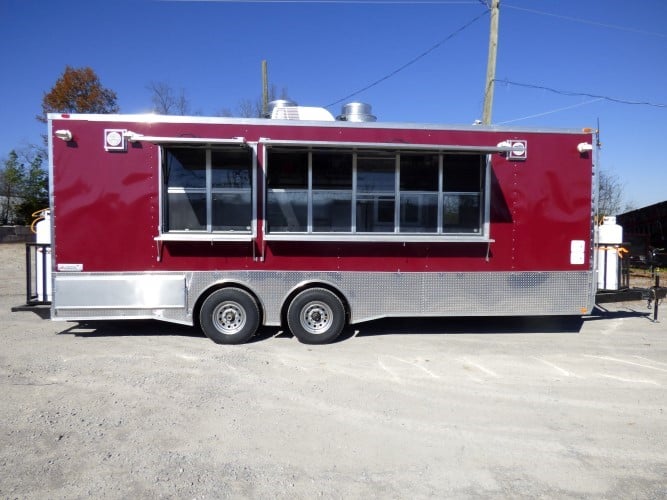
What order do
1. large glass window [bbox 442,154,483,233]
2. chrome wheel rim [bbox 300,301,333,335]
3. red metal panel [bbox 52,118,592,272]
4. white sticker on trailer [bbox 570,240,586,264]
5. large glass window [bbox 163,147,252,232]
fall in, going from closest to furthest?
red metal panel [bbox 52,118,592,272], large glass window [bbox 163,147,252,232], chrome wheel rim [bbox 300,301,333,335], large glass window [bbox 442,154,483,233], white sticker on trailer [bbox 570,240,586,264]

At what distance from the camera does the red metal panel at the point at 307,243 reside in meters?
6.21

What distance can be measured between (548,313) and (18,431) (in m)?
6.39

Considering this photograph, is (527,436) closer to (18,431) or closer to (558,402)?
(558,402)

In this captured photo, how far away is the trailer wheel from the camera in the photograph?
20.8ft

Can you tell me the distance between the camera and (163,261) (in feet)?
20.8

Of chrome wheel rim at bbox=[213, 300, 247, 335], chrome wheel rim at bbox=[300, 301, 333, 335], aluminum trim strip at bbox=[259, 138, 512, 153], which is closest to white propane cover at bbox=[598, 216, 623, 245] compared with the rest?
aluminum trim strip at bbox=[259, 138, 512, 153]

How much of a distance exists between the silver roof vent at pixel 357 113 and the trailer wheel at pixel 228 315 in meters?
Result: 3.04

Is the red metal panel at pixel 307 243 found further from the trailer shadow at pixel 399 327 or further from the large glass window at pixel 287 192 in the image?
the trailer shadow at pixel 399 327

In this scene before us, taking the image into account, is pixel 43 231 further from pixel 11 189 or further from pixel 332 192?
pixel 11 189

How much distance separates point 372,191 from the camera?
652 cm

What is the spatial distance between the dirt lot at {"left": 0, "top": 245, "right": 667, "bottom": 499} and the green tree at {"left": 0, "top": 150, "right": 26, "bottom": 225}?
27.9 metres

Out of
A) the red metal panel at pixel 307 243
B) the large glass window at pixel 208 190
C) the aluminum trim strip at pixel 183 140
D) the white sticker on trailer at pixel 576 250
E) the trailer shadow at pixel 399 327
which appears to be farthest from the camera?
the trailer shadow at pixel 399 327

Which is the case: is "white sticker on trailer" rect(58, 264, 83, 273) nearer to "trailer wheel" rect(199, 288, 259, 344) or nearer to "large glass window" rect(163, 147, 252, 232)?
"large glass window" rect(163, 147, 252, 232)

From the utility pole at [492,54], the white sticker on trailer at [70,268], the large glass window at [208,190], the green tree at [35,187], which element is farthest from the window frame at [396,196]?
the green tree at [35,187]
